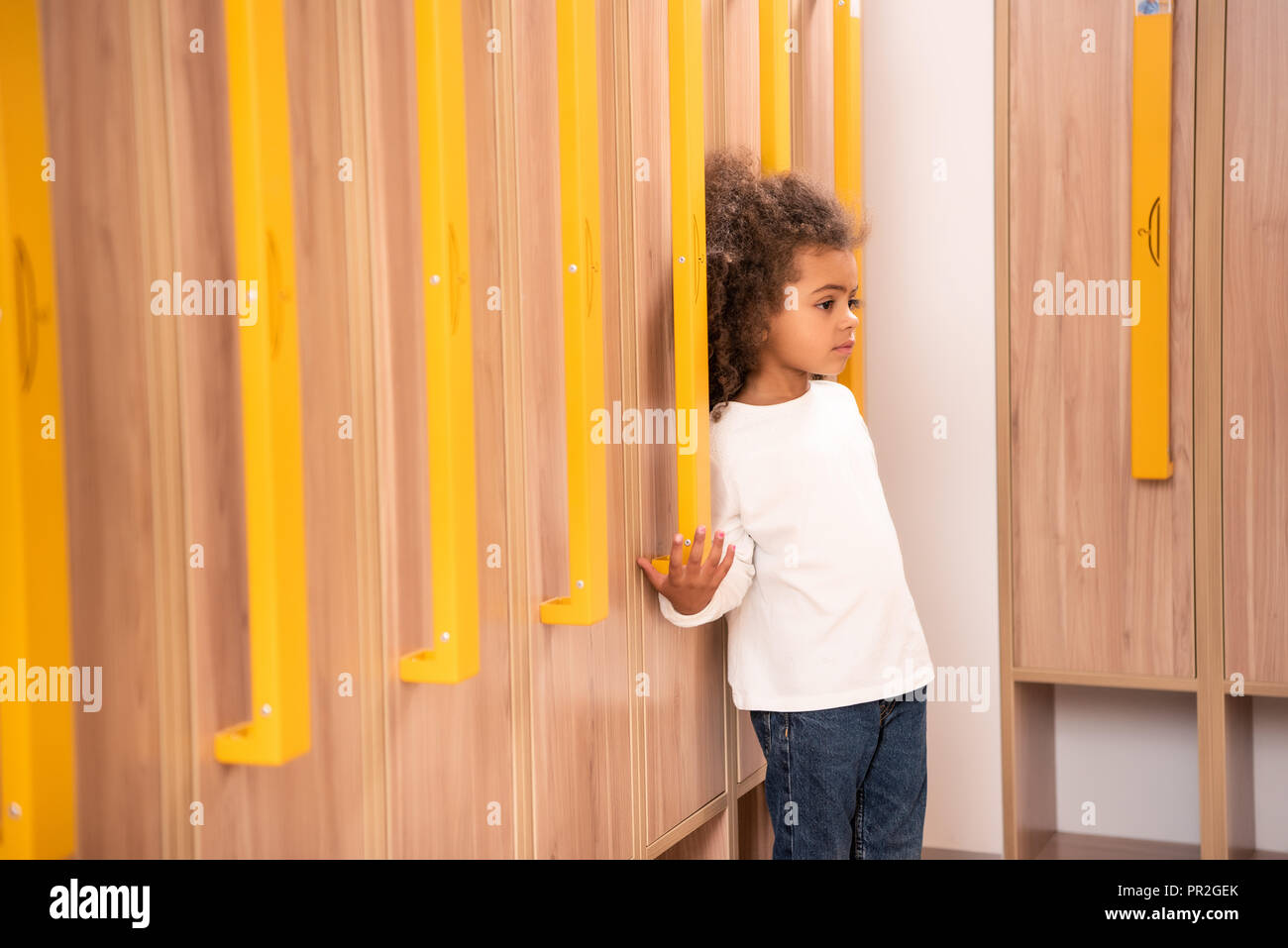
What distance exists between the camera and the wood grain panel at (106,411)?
0.80 m

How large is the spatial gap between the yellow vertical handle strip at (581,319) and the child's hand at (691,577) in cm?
21

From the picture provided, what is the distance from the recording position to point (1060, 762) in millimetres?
2566

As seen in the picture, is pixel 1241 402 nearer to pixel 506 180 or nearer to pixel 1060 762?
pixel 1060 762

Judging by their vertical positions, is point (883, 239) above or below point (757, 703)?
above

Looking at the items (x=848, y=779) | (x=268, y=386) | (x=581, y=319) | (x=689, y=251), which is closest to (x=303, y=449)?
(x=268, y=386)

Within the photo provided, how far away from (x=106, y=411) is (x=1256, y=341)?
6.38 ft

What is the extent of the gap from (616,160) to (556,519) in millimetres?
478

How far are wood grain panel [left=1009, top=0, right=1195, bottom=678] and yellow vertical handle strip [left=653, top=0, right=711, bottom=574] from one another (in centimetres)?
100

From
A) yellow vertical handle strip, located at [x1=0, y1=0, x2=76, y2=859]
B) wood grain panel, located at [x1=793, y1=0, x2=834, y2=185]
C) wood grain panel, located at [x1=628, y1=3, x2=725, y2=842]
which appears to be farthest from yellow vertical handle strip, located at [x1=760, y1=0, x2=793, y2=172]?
yellow vertical handle strip, located at [x1=0, y1=0, x2=76, y2=859]

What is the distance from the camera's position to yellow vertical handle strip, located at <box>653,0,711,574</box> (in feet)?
4.73

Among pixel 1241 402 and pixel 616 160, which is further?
pixel 1241 402

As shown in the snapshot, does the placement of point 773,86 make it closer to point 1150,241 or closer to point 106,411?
point 1150,241

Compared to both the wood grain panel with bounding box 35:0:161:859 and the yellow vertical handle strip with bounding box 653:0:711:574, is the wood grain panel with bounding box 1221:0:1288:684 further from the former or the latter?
the wood grain panel with bounding box 35:0:161:859
